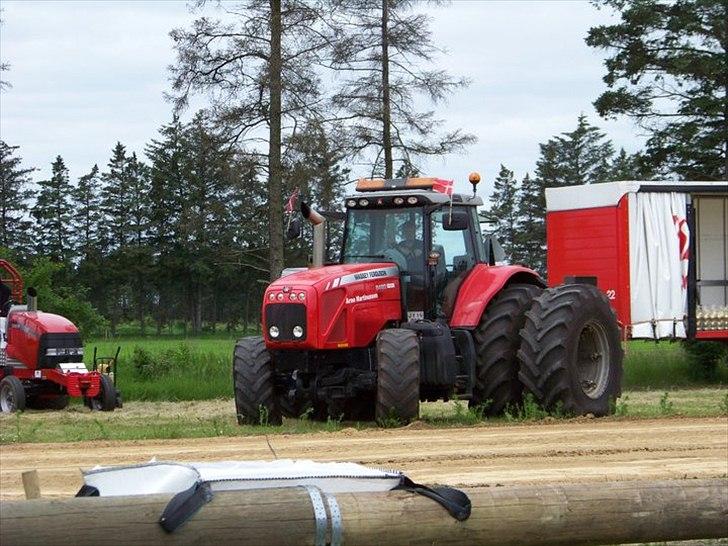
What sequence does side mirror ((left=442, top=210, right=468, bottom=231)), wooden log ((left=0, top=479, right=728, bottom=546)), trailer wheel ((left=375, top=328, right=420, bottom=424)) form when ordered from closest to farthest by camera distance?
wooden log ((left=0, top=479, right=728, bottom=546))
trailer wheel ((left=375, top=328, right=420, bottom=424))
side mirror ((left=442, top=210, right=468, bottom=231))

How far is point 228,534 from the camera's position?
4.44 meters

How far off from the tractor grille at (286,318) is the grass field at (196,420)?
969mm

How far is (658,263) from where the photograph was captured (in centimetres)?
2273

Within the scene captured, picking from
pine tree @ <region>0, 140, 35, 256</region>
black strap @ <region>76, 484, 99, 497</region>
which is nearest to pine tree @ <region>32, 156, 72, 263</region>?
pine tree @ <region>0, 140, 35, 256</region>

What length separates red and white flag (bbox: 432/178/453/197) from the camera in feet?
50.2

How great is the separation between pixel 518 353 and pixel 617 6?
23240 millimetres

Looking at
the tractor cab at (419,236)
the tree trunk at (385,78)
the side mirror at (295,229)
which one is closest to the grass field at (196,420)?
the tractor cab at (419,236)

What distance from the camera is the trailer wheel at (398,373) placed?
13930 mm

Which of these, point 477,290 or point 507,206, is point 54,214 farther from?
point 477,290

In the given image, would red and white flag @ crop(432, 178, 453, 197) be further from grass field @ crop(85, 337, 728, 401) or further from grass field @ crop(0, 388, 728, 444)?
grass field @ crop(85, 337, 728, 401)

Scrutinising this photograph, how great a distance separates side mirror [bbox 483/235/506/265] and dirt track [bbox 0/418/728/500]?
239 centimetres

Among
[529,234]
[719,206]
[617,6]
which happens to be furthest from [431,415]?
[529,234]

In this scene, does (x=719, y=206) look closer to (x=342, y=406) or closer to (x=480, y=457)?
(x=342, y=406)

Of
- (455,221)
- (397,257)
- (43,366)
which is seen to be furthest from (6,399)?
(455,221)
